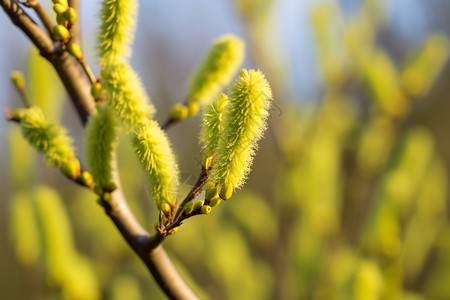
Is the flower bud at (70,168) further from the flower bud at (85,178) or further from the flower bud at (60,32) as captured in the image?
the flower bud at (60,32)

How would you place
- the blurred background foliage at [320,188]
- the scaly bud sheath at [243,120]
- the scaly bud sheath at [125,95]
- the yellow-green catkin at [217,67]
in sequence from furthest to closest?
the blurred background foliage at [320,188] < the yellow-green catkin at [217,67] < the scaly bud sheath at [125,95] < the scaly bud sheath at [243,120]

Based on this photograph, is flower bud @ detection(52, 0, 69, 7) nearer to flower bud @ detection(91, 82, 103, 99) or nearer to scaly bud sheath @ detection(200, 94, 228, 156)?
flower bud @ detection(91, 82, 103, 99)

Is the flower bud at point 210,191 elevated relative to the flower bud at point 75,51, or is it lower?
lower

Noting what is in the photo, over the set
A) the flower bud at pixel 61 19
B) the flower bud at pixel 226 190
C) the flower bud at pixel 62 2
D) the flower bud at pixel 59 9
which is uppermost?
the flower bud at pixel 62 2

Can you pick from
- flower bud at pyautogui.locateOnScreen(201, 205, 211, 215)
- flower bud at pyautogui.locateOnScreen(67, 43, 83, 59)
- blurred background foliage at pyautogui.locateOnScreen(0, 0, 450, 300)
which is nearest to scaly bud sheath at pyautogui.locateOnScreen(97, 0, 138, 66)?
flower bud at pyautogui.locateOnScreen(67, 43, 83, 59)

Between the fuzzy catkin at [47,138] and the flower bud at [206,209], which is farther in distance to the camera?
the fuzzy catkin at [47,138]

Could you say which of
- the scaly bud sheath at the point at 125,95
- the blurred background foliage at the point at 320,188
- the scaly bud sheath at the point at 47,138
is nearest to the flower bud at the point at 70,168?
the scaly bud sheath at the point at 47,138

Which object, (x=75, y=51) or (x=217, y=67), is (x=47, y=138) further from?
(x=217, y=67)

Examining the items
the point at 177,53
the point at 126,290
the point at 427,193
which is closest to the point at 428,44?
the point at 427,193
